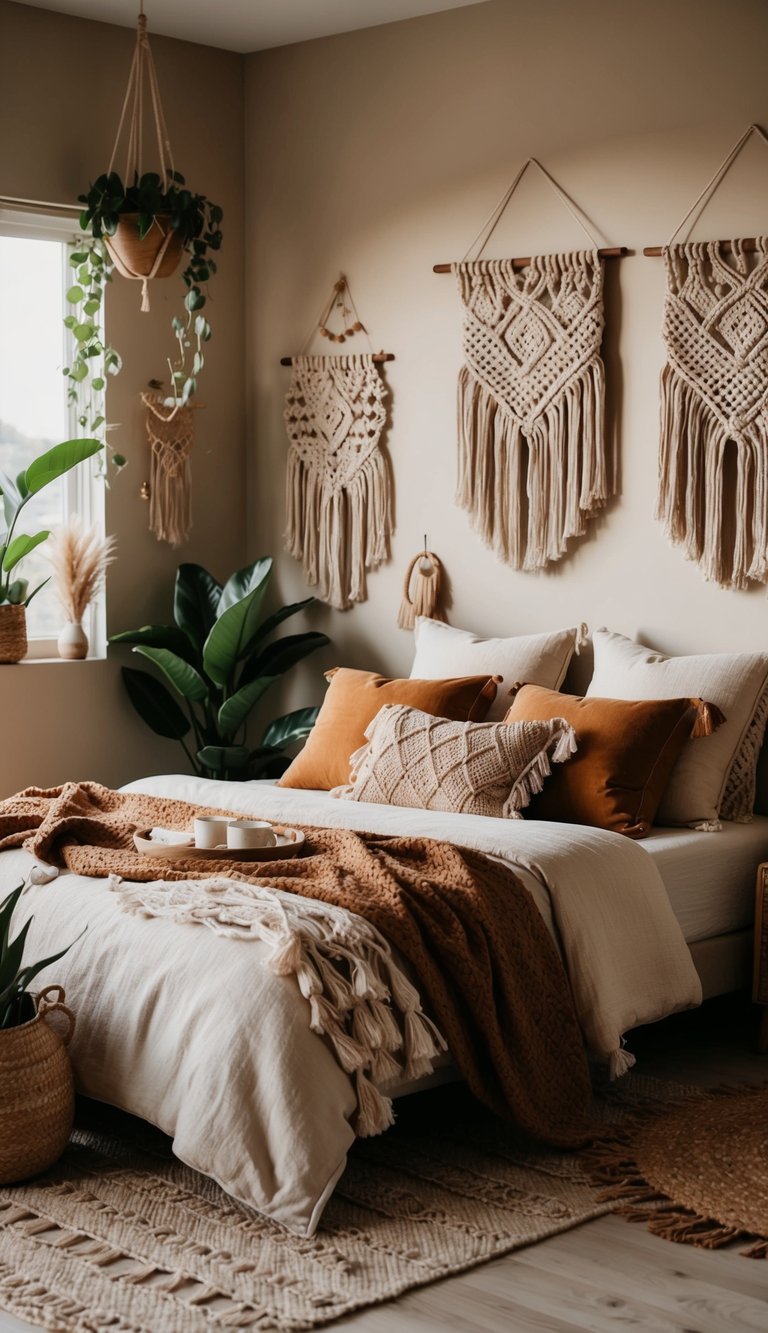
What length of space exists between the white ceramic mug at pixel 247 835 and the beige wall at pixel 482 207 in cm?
150

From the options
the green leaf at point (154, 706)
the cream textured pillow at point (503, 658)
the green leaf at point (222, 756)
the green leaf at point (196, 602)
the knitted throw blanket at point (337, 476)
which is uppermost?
the knitted throw blanket at point (337, 476)

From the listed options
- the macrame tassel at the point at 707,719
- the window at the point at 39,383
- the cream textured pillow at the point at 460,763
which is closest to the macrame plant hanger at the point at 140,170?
the window at the point at 39,383

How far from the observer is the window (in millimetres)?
4918

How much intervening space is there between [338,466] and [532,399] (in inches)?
33.4

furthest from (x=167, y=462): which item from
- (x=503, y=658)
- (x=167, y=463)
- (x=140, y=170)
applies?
(x=503, y=658)

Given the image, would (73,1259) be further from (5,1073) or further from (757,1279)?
(757,1279)

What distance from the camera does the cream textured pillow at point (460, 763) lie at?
12.4 ft

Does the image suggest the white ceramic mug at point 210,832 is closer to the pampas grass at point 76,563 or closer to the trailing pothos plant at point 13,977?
the trailing pothos plant at point 13,977

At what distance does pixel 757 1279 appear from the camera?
2482 mm

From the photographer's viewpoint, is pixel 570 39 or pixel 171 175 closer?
pixel 570 39

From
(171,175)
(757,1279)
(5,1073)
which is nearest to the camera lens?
(757,1279)

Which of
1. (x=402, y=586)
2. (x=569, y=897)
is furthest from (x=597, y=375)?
(x=569, y=897)

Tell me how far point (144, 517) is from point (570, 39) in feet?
6.69

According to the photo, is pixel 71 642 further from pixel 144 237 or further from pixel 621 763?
pixel 621 763
